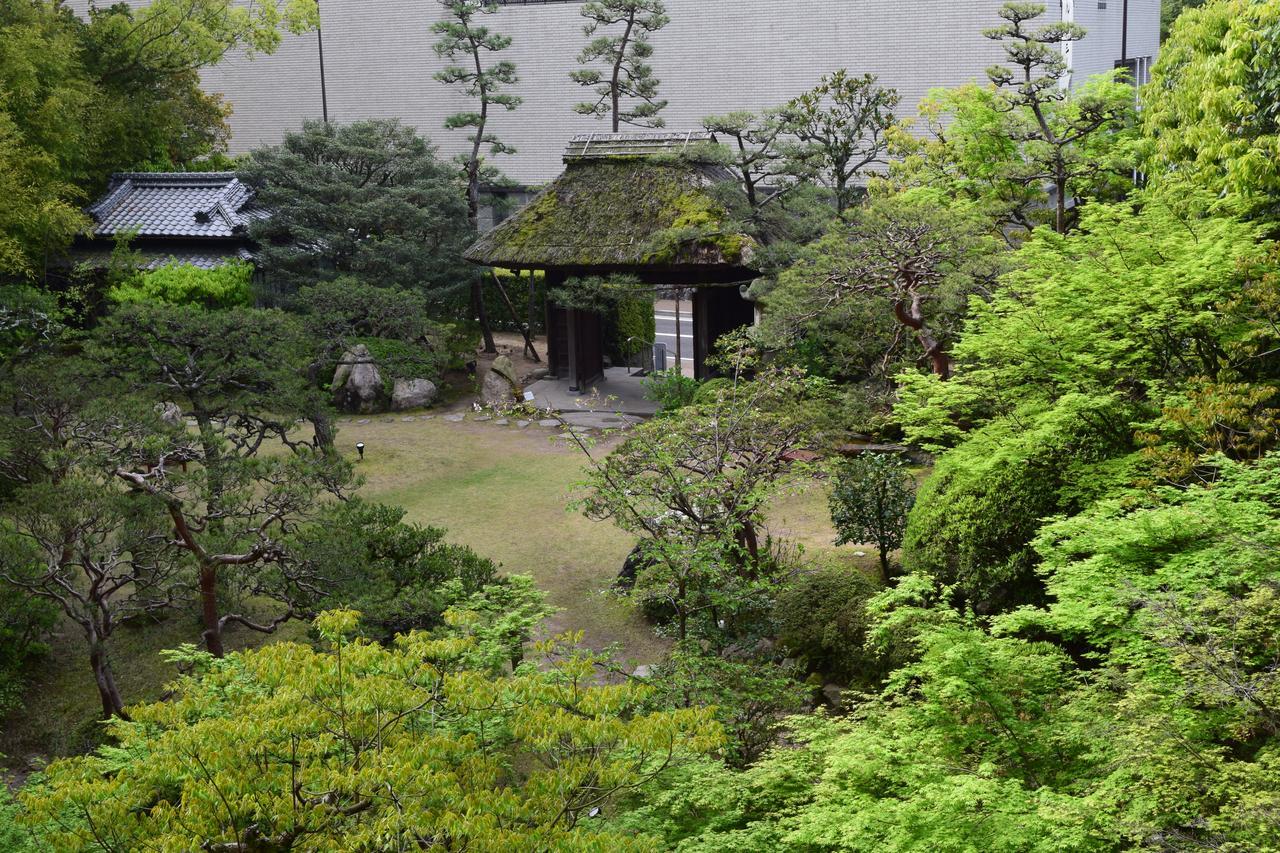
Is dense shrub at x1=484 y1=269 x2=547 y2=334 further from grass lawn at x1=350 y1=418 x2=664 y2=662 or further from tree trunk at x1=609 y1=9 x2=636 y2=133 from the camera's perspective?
grass lawn at x1=350 y1=418 x2=664 y2=662

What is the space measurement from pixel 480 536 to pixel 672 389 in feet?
17.7

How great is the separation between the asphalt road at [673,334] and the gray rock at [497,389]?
463 cm

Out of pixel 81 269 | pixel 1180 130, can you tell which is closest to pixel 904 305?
pixel 1180 130

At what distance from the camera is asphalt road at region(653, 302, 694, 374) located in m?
24.0

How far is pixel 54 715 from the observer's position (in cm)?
967

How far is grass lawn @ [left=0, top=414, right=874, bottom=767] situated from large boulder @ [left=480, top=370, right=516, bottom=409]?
93 centimetres

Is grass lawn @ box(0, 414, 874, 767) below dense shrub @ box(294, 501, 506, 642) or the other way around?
below

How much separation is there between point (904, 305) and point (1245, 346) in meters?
4.22

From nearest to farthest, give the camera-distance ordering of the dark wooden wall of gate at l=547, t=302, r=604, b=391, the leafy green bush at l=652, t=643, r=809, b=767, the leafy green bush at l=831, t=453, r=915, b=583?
the leafy green bush at l=652, t=643, r=809, b=767 → the leafy green bush at l=831, t=453, r=915, b=583 → the dark wooden wall of gate at l=547, t=302, r=604, b=391

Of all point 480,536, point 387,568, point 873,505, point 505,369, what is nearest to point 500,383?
point 505,369

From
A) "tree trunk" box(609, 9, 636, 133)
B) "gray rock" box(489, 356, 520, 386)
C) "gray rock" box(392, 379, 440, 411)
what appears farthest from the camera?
"tree trunk" box(609, 9, 636, 133)

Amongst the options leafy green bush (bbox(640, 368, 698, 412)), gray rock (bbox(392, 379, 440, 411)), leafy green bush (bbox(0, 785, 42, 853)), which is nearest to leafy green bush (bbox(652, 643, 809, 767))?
leafy green bush (bbox(0, 785, 42, 853))

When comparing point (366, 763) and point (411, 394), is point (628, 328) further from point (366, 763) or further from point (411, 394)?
point (366, 763)

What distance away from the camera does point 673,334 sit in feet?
86.9
